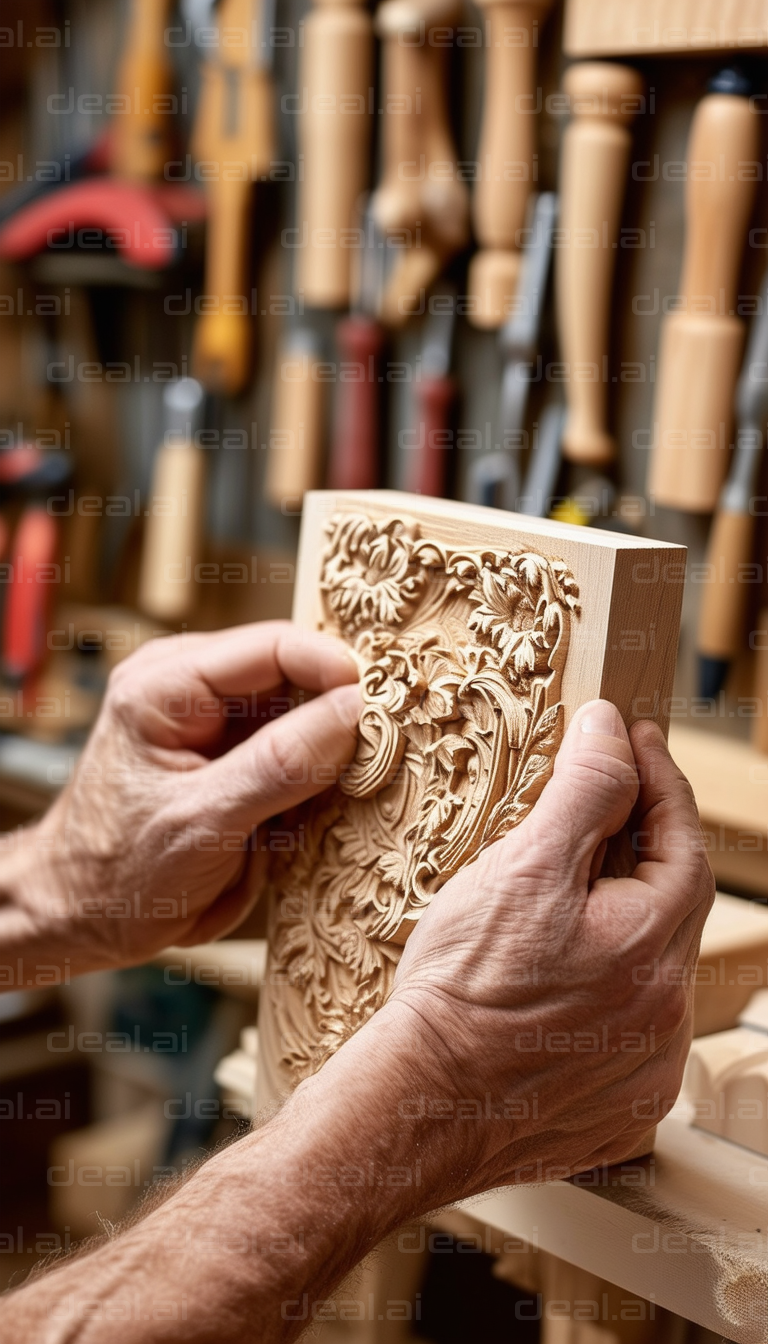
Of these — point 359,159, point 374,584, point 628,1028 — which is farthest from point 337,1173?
point 359,159

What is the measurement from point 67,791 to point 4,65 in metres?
1.46

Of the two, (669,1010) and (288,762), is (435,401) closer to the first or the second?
(288,762)

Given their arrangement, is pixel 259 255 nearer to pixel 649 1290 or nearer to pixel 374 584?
pixel 374 584

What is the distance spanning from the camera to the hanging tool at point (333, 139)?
1.51 metres

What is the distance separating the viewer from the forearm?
65 centimetres

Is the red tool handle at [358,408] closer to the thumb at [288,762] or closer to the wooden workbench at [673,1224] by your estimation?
the thumb at [288,762]

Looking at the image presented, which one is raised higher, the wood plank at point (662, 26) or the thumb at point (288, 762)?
the wood plank at point (662, 26)

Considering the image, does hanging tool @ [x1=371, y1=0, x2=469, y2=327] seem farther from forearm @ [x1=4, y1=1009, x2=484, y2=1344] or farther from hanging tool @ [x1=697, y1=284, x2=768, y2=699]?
forearm @ [x1=4, y1=1009, x2=484, y2=1344]

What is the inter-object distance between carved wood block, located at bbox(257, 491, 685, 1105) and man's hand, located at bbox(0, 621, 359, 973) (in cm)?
4

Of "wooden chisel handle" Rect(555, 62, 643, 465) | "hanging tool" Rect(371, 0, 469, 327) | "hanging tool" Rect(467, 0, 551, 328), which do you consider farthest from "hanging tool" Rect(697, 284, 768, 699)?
"hanging tool" Rect(371, 0, 469, 327)

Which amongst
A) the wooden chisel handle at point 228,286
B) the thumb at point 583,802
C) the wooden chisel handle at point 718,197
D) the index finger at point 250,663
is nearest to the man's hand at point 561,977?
the thumb at point 583,802

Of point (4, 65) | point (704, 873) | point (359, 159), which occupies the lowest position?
point (704, 873)

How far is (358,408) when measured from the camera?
5.21 ft

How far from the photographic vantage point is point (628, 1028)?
74 cm
